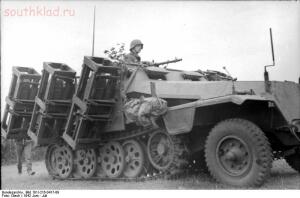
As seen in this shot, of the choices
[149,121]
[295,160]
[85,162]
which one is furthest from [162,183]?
[295,160]

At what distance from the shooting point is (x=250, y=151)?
21.5 feet

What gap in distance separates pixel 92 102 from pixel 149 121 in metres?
1.46

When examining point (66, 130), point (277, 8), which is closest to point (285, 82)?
point (277, 8)

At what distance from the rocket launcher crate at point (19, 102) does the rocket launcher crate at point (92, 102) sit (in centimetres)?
166

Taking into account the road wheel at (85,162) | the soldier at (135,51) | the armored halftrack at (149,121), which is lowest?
the road wheel at (85,162)

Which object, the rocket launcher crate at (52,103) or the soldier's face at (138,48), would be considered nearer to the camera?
the rocket launcher crate at (52,103)

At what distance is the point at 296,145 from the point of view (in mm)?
7535

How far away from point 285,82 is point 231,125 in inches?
53.5

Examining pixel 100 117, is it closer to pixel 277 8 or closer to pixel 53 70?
pixel 53 70

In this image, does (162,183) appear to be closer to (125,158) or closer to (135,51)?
(125,158)

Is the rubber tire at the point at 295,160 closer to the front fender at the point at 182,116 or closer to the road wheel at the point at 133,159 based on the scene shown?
→ the front fender at the point at 182,116

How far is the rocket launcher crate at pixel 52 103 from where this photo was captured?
9281mm

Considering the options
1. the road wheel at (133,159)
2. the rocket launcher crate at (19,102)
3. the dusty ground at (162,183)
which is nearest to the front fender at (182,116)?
the dusty ground at (162,183)

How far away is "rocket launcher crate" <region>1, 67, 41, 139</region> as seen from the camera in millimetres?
10117
